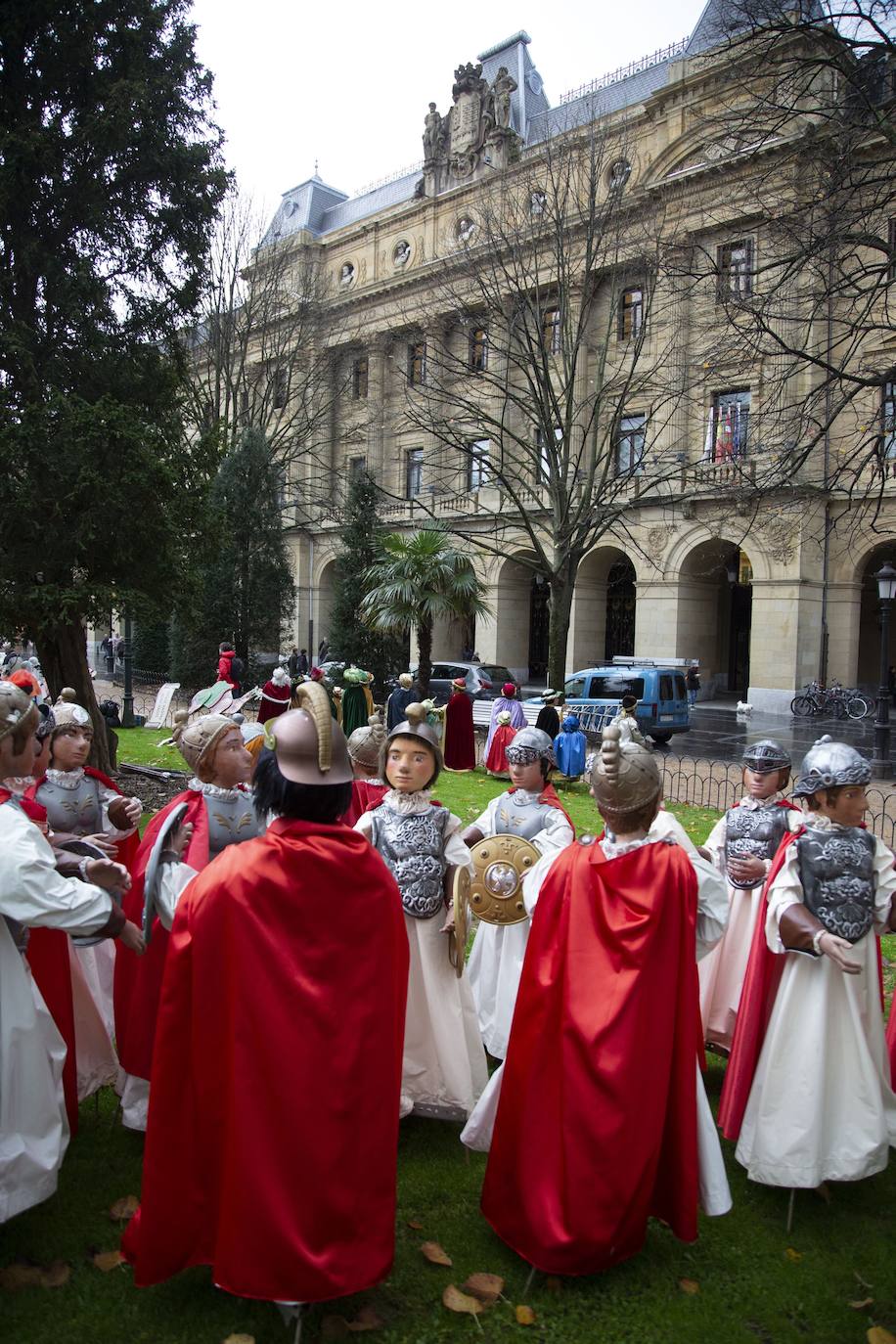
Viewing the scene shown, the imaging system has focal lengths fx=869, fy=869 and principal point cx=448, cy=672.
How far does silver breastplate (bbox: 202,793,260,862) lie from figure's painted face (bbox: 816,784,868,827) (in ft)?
8.02

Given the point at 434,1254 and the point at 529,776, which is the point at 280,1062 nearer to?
the point at 434,1254

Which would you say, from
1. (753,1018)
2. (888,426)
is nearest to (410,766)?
(753,1018)

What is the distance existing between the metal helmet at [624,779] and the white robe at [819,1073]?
90 cm

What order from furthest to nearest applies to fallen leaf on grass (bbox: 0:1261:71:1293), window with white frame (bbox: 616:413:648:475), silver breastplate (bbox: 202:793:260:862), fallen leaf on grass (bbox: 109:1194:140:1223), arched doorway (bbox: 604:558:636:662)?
1. arched doorway (bbox: 604:558:636:662)
2. window with white frame (bbox: 616:413:648:475)
3. silver breastplate (bbox: 202:793:260:862)
4. fallen leaf on grass (bbox: 109:1194:140:1223)
5. fallen leaf on grass (bbox: 0:1261:71:1293)

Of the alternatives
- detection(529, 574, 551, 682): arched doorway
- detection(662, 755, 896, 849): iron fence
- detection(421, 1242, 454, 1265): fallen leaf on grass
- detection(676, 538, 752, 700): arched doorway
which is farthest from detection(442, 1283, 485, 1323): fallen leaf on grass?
detection(529, 574, 551, 682): arched doorway

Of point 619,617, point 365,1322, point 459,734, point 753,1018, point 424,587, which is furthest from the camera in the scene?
point 619,617

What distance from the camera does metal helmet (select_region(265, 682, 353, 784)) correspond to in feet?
8.56

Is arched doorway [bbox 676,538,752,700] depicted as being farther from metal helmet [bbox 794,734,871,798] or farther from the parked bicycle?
metal helmet [bbox 794,734,871,798]

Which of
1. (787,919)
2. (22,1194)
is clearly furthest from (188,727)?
(787,919)

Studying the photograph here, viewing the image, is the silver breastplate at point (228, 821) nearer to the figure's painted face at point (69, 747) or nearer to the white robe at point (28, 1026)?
the white robe at point (28, 1026)

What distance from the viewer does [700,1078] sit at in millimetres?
3172

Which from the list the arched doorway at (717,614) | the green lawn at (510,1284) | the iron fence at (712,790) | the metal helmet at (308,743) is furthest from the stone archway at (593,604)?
the metal helmet at (308,743)

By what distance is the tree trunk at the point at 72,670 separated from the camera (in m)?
10.5

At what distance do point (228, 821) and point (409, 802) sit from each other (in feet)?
2.82
